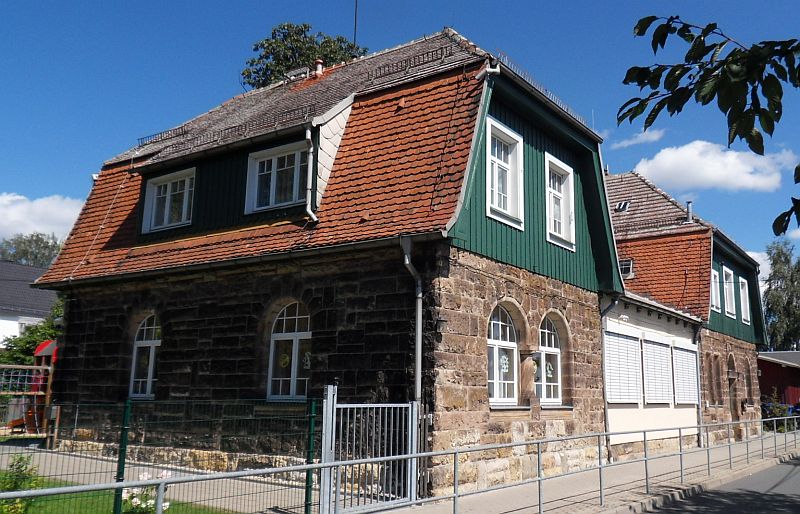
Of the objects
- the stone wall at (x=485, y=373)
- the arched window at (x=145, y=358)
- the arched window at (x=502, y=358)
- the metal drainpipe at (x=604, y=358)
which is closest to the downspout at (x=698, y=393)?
the metal drainpipe at (x=604, y=358)

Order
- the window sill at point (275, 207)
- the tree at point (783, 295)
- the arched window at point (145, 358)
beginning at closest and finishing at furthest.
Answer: the window sill at point (275, 207)
the arched window at point (145, 358)
the tree at point (783, 295)

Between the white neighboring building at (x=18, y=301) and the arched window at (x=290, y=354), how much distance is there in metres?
32.8

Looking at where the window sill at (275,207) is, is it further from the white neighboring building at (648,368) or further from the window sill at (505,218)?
the white neighboring building at (648,368)

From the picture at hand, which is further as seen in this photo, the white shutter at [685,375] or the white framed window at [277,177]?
the white shutter at [685,375]

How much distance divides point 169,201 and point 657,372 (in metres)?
12.5

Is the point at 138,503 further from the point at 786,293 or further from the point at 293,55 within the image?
the point at 786,293

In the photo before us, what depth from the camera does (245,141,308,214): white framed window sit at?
1229 cm

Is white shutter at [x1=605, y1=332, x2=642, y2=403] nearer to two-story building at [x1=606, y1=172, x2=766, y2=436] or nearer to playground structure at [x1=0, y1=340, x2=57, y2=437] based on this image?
two-story building at [x1=606, y1=172, x2=766, y2=436]

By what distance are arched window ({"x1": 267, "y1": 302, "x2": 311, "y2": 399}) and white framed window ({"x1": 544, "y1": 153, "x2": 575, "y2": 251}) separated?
203 inches

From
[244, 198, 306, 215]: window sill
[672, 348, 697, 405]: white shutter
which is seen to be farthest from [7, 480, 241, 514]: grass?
[672, 348, 697, 405]: white shutter

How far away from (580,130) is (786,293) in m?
52.1

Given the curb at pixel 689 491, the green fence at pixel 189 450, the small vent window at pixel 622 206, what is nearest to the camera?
the green fence at pixel 189 450

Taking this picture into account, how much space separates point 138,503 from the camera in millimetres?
7703

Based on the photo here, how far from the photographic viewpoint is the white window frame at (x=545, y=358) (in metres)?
12.8
